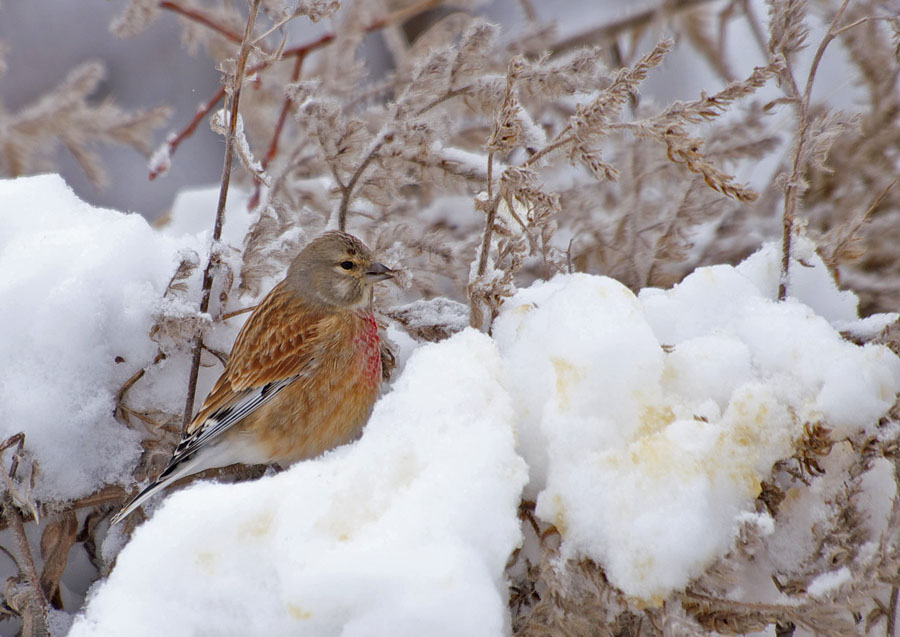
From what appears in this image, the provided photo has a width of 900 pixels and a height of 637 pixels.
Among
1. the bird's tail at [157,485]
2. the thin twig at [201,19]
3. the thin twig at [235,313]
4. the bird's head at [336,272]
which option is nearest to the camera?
the bird's tail at [157,485]

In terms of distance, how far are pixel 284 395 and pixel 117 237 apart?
28.8 inches

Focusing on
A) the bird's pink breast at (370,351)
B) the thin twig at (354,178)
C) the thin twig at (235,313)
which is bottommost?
the bird's pink breast at (370,351)

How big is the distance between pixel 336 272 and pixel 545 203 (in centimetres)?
108

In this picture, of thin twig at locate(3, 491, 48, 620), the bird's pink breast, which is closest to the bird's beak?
the bird's pink breast

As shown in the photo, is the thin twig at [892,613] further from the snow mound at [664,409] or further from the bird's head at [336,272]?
the bird's head at [336,272]

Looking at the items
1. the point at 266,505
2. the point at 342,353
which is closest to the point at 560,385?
the point at 266,505

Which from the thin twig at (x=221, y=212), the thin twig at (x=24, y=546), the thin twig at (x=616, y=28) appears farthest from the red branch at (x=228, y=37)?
the thin twig at (x=24, y=546)

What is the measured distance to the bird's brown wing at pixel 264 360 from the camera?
97.7 inches

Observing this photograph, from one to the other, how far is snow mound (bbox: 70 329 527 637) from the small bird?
0.75 m

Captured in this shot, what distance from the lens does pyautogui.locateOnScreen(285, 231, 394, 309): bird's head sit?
271 cm

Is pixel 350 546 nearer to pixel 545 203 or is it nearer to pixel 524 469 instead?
pixel 524 469

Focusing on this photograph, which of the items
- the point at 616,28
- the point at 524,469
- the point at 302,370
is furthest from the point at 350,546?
the point at 616,28

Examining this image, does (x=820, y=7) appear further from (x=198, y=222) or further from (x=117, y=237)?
(x=117, y=237)

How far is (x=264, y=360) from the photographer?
278 cm
